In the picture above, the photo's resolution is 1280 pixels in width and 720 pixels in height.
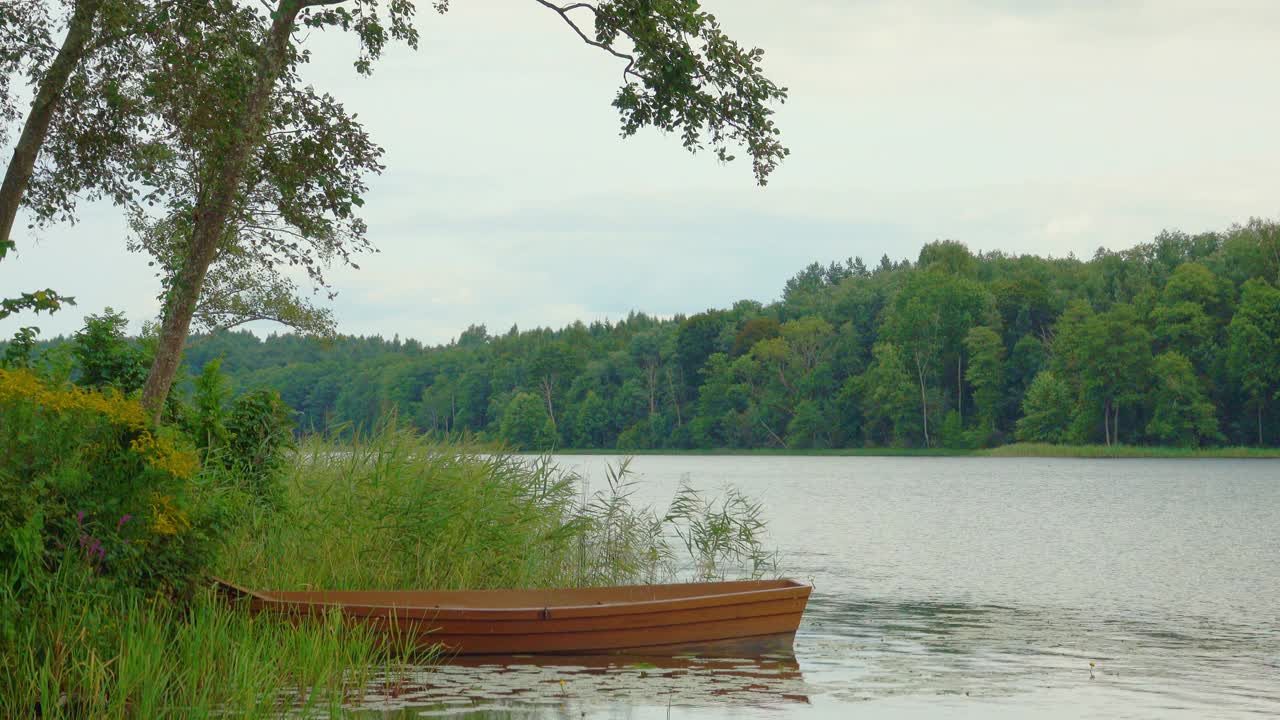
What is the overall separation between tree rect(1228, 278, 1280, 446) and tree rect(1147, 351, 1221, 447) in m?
2.49

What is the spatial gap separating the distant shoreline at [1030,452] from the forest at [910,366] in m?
0.84

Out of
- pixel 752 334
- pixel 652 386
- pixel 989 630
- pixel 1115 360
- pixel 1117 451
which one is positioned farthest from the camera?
pixel 652 386

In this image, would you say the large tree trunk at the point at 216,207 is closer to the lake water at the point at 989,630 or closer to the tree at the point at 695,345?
the lake water at the point at 989,630

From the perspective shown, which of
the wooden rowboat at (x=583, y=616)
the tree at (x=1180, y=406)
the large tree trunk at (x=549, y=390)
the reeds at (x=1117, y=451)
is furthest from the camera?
the large tree trunk at (x=549, y=390)

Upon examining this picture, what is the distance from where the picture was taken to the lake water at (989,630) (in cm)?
1059

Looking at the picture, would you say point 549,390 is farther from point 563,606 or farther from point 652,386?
point 563,606

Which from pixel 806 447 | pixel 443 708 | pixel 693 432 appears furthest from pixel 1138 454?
pixel 443 708

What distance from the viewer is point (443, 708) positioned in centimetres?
954

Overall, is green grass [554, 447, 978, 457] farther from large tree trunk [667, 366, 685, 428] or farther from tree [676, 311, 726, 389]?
tree [676, 311, 726, 389]

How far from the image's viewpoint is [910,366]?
96.1 metres

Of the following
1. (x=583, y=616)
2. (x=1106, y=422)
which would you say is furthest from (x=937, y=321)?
(x=583, y=616)

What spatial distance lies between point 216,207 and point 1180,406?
7555 centimetres

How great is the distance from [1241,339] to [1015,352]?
17.8 meters

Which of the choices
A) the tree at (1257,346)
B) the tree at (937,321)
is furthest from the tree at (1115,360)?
the tree at (937,321)
